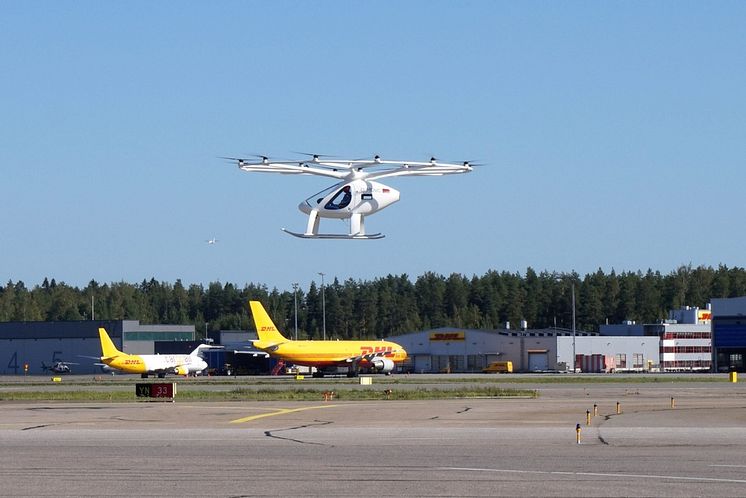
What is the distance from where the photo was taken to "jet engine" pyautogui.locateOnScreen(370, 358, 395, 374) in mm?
117312

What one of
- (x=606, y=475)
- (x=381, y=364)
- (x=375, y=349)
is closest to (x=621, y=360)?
(x=375, y=349)

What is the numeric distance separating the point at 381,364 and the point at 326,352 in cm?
617

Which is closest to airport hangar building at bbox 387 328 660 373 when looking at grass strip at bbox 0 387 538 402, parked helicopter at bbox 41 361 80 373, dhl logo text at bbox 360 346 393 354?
dhl logo text at bbox 360 346 393 354

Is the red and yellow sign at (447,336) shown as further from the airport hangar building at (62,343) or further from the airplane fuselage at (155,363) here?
the airplane fuselage at (155,363)

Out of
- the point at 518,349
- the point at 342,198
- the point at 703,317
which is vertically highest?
the point at 342,198

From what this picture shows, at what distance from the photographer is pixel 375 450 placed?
35031 mm

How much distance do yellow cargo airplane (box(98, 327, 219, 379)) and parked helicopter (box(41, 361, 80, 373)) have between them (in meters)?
22.7

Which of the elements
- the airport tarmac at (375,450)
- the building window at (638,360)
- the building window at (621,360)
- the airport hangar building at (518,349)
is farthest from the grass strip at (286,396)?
the building window at (638,360)

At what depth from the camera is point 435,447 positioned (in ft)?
118

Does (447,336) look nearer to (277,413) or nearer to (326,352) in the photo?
(326,352)

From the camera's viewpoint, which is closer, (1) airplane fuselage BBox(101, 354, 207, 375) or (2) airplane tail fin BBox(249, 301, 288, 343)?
(1) airplane fuselage BBox(101, 354, 207, 375)

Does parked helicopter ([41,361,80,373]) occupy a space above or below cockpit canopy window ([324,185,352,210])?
below

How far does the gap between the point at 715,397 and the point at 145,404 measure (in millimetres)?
33584

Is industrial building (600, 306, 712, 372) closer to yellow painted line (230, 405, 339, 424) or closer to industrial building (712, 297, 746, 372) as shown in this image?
industrial building (712, 297, 746, 372)
